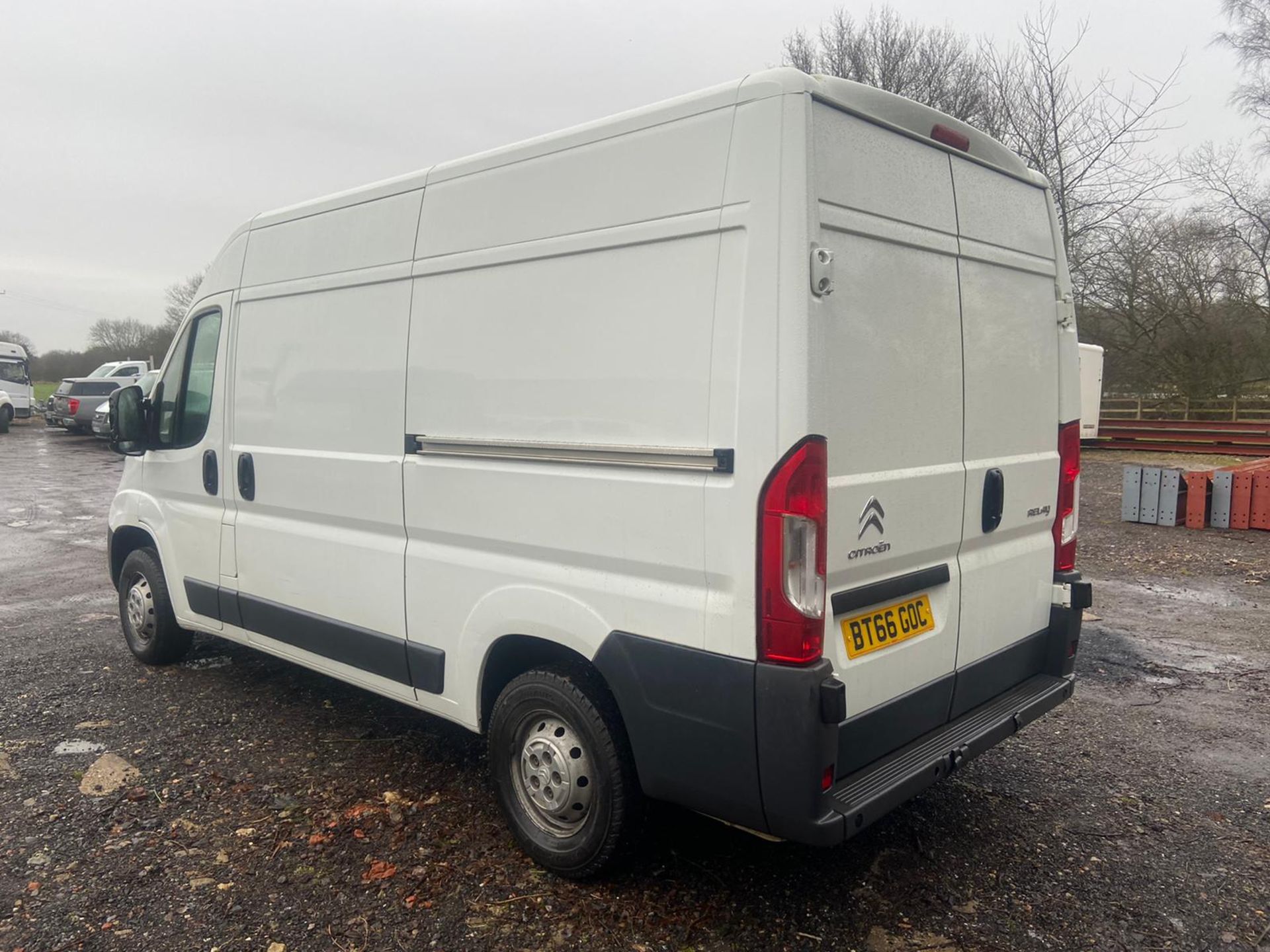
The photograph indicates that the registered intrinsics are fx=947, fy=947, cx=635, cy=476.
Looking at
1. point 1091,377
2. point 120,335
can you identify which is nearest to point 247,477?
point 1091,377

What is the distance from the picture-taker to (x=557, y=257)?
3.23 m

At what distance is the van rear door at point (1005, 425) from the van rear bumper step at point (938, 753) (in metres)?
0.06

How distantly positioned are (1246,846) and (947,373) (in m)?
2.16

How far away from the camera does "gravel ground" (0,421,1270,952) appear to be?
3.04 meters

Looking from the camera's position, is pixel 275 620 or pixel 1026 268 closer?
pixel 1026 268

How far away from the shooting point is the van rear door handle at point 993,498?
3.44 metres

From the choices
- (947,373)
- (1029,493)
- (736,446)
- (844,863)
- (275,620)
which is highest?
(947,373)

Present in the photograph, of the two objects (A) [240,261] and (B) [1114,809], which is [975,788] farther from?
(A) [240,261]

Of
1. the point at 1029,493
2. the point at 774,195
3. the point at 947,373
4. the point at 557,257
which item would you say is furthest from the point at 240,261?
the point at 1029,493

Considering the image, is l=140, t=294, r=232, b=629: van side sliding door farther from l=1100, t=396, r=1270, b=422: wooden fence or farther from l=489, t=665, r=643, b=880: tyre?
l=1100, t=396, r=1270, b=422: wooden fence

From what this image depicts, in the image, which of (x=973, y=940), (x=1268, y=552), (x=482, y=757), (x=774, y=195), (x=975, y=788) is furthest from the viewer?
(x=1268, y=552)

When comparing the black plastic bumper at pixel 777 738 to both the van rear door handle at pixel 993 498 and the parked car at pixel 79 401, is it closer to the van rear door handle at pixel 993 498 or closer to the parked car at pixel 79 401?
the van rear door handle at pixel 993 498

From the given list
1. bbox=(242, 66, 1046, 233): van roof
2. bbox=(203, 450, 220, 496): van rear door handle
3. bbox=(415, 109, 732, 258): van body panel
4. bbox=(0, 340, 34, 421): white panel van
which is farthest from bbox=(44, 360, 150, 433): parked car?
bbox=(415, 109, 732, 258): van body panel

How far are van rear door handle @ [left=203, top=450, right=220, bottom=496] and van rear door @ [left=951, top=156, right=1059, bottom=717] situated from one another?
3.64m
